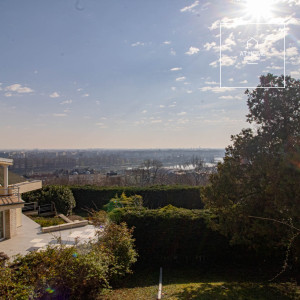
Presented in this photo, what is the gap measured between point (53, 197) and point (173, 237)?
9.44m

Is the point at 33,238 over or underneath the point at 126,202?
underneath

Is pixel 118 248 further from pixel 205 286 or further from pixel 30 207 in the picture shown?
pixel 30 207

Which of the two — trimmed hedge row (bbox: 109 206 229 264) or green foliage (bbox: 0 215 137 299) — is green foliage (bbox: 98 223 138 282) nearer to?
green foliage (bbox: 0 215 137 299)

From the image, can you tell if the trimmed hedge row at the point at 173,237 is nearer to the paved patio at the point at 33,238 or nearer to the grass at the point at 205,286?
the grass at the point at 205,286

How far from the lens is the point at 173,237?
800 centimetres

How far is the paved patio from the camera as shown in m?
8.85

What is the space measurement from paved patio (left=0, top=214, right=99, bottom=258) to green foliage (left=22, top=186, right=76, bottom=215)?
2209 millimetres

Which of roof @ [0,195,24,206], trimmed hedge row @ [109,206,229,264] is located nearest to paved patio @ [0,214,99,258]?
roof @ [0,195,24,206]

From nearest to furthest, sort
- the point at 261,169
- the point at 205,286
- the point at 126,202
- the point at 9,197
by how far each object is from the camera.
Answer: the point at 205,286 < the point at 261,169 < the point at 9,197 < the point at 126,202

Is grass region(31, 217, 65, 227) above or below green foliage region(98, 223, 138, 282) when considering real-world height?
below

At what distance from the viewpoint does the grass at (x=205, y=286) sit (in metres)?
5.56

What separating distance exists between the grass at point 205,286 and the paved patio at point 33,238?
2.21 metres

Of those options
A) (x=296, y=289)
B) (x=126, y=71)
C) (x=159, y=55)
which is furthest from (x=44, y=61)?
(x=296, y=289)

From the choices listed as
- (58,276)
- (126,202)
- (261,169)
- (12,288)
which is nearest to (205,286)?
(261,169)
